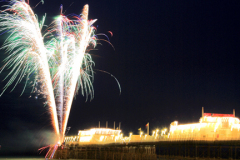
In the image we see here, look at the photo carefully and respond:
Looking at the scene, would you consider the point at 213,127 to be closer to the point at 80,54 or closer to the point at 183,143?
the point at 183,143

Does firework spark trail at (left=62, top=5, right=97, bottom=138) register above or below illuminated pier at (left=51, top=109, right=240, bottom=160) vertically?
above

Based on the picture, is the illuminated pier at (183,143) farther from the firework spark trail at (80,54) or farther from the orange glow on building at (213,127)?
the firework spark trail at (80,54)

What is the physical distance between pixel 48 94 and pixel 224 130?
70.6ft

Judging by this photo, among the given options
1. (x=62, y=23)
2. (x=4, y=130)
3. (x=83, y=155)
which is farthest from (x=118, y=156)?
(x=4, y=130)

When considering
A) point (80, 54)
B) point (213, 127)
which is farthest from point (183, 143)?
point (80, 54)

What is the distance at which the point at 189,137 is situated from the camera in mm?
33719

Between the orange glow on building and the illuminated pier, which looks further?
the orange glow on building

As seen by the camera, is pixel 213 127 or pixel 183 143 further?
pixel 213 127

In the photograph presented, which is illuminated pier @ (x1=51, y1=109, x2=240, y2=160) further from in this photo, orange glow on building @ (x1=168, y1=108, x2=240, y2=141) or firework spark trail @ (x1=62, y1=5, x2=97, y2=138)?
firework spark trail @ (x1=62, y1=5, x2=97, y2=138)

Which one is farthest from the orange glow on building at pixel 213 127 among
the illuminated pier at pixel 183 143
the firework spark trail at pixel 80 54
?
the firework spark trail at pixel 80 54

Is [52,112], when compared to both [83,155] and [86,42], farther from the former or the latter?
[83,155]

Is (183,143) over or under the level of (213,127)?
under

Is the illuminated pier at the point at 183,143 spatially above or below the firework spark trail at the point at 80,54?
below

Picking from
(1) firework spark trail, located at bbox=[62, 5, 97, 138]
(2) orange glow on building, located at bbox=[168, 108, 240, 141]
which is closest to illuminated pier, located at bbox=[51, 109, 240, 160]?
(2) orange glow on building, located at bbox=[168, 108, 240, 141]
